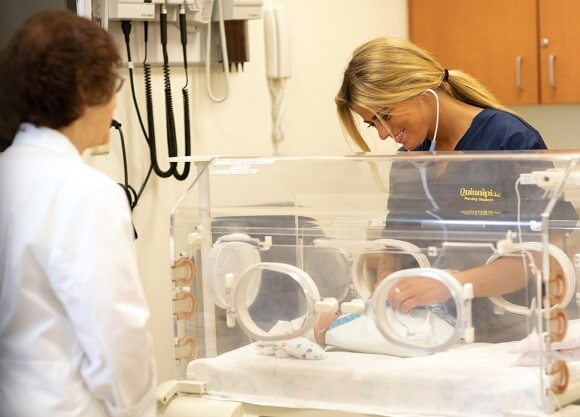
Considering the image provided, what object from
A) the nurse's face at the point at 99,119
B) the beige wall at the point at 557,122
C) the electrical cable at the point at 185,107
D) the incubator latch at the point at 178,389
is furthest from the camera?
the beige wall at the point at 557,122

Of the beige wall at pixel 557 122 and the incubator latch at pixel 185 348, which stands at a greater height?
the beige wall at pixel 557 122

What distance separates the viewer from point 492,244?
1.95 m

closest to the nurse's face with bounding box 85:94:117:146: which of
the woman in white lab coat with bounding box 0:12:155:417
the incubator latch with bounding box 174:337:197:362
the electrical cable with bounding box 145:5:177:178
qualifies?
the woman in white lab coat with bounding box 0:12:155:417

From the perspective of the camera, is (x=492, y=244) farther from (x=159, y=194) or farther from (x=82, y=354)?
(x=159, y=194)

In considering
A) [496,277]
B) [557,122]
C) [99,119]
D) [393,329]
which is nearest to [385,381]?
[393,329]

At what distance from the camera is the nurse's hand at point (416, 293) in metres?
2.01

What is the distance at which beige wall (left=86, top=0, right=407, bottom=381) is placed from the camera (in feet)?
9.59

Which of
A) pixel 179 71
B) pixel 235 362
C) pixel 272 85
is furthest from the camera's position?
pixel 272 85

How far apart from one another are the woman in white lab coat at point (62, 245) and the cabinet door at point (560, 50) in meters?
2.39

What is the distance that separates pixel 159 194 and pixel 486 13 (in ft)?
5.12

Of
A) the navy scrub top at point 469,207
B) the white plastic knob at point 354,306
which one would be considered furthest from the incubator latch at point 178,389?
the navy scrub top at point 469,207

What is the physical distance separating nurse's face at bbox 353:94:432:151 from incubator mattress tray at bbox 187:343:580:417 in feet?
2.05

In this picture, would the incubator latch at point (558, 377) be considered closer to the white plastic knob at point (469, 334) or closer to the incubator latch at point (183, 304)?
the white plastic knob at point (469, 334)

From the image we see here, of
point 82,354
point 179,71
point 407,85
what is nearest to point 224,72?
point 179,71
